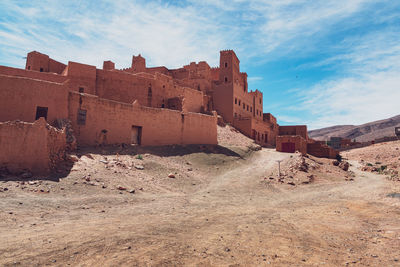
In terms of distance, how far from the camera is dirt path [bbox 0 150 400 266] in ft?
13.8

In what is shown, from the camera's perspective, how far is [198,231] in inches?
226

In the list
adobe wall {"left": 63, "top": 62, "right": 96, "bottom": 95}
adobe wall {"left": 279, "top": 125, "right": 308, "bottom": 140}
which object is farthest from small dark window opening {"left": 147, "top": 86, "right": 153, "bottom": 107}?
adobe wall {"left": 279, "top": 125, "right": 308, "bottom": 140}

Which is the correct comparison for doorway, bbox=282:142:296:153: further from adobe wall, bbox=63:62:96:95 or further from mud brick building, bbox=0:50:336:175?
adobe wall, bbox=63:62:96:95

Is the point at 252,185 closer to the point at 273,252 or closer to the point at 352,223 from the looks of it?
the point at 352,223

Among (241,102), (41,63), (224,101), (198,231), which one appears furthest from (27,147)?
(241,102)

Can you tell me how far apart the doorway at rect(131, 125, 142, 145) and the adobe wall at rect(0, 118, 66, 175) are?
21.6ft

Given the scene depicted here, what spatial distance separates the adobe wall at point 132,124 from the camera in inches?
568

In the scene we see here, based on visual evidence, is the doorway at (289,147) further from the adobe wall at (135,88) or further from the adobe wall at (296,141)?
the adobe wall at (135,88)

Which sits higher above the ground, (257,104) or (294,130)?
(257,104)

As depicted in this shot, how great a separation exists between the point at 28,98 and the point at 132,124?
5870 mm

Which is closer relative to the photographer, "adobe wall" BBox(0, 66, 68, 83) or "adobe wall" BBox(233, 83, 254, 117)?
"adobe wall" BBox(0, 66, 68, 83)

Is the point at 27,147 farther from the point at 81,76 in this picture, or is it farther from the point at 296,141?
the point at 296,141

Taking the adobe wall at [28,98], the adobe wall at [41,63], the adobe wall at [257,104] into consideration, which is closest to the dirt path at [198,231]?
the adobe wall at [28,98]

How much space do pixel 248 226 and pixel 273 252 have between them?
1.69 m
